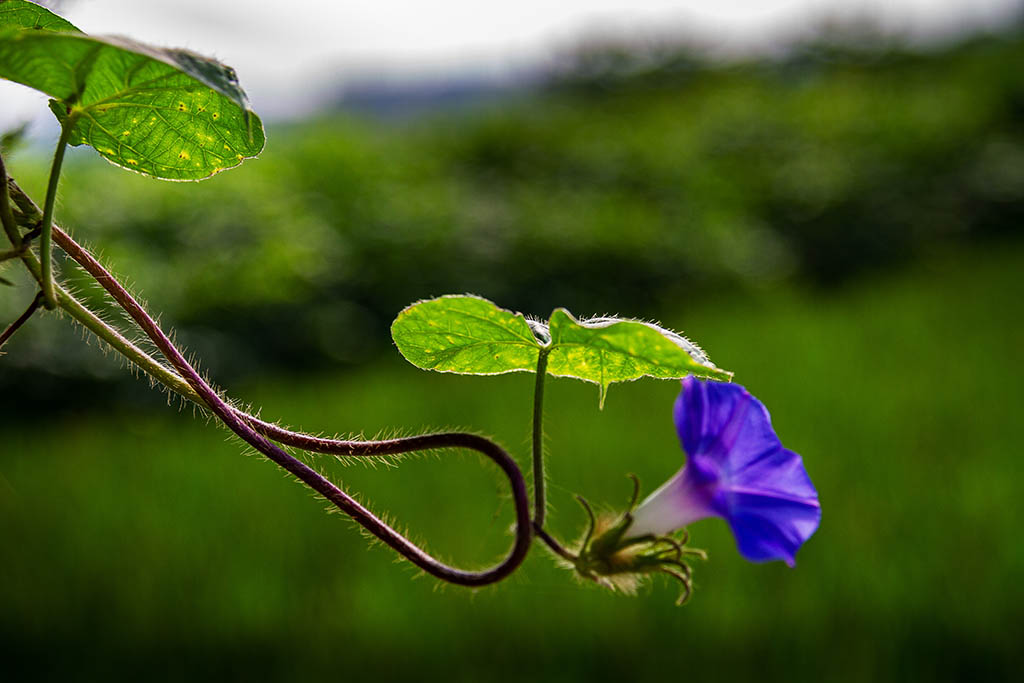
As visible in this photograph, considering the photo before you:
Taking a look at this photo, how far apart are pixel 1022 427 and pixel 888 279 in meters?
1.96

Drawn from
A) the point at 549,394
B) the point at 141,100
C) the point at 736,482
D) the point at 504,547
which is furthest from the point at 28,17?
the point at 549,394

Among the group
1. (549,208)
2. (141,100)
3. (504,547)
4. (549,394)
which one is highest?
(549,208)

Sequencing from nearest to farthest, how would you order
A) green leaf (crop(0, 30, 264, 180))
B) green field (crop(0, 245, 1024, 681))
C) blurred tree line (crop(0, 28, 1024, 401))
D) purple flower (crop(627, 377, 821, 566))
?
1. green leaf (crop(0, 30, 264, 180))
2. purple flower (crop(627, 377, 821, 566))
3. green field (crop(0, 245, 1024, 681))
4. blurred tree line (crop(0, 28, 1024, 401))

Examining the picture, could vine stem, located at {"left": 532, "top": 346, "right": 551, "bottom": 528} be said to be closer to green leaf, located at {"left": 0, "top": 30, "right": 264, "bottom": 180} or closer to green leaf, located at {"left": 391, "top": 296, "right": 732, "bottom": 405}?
green leaf, located at {"left": 391, "top": 296, "right": 732, "bottom": 405}

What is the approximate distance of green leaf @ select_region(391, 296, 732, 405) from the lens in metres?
0.35

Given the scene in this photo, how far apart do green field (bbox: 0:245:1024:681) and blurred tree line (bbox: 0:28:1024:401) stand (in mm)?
443

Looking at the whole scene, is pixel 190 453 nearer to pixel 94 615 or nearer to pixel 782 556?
pixel 94 615

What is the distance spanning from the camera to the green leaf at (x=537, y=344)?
35 cm

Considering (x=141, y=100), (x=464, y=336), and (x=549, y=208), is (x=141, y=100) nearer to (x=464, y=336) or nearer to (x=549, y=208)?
(x=464, y=336)

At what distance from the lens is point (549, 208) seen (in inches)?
185

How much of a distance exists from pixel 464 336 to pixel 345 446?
8 cm

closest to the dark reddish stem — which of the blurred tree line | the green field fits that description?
the green field

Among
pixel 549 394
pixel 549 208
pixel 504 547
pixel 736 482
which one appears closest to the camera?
pixel 736 482

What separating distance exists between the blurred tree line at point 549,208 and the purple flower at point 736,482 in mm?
2881
